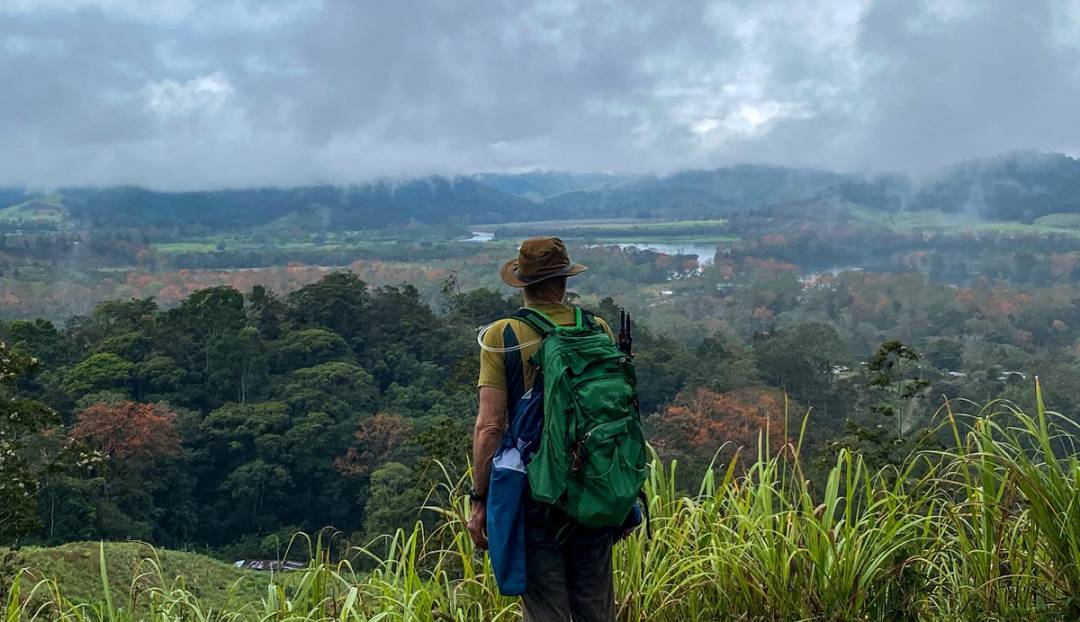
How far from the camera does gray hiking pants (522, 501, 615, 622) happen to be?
1845 millimetres

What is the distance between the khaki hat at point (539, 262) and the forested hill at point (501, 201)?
94.8m

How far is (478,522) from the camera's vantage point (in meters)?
1.90

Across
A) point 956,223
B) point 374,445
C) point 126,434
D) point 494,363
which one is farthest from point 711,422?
point 956,223

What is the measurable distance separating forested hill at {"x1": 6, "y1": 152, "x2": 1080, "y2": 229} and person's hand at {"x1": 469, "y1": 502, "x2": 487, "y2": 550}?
9479cm

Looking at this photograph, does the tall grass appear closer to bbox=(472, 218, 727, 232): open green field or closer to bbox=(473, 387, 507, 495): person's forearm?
bbox=(473, 387, 507, 495): person's forearm

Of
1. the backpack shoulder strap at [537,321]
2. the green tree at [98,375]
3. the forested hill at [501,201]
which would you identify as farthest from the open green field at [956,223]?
the backpack shoulder strap at [537,321]

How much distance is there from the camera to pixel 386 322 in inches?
1195

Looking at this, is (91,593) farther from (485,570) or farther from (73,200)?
(73,200)

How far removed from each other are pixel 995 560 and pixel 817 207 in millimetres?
94355

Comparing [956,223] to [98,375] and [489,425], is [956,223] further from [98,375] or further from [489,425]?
[489,425]

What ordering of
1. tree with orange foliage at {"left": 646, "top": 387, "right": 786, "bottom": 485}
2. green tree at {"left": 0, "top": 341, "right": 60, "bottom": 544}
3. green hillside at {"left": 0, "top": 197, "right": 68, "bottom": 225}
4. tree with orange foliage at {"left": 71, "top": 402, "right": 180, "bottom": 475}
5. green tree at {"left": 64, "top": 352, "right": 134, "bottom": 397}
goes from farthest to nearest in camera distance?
green hillside at {"left": 0, "top": 197, "right": 68, "bottom": 225}, green tree at {"left": 64, "top": 352, "right": 134, "bottom": 397}, tree with orange foliage at {"left": 71, "top": 402, "right": 180, "bottom": 475}, tree with orange foliage at {"left": 646, "top": 387, "right": 786, "bottom": 485}, green tree at {"left": 0, "top": 341, "right": 60, "bottom": 544}

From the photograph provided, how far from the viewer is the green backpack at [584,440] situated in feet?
5.71

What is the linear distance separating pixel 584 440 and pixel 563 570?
0.31 m

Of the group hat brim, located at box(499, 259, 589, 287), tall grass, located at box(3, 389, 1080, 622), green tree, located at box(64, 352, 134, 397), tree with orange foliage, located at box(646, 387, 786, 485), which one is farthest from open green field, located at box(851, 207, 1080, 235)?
hat brim, located at box(499, 259, 589, 287)
